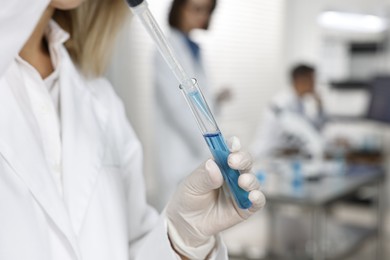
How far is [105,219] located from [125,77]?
2.62 m

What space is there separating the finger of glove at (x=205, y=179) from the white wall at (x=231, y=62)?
8.58 feet

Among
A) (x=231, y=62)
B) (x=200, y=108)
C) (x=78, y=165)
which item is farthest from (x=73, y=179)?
(x=231, y=62)

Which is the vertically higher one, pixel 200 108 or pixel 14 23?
pixel 14 23

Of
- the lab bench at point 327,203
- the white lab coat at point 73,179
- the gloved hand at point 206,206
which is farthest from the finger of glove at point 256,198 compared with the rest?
the lab bench at point 327,203

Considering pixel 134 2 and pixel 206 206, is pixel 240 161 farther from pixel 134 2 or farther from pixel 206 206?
pixel 134 2

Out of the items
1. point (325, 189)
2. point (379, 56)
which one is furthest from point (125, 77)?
point (379, 56)

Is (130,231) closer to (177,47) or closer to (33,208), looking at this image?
(33,208)

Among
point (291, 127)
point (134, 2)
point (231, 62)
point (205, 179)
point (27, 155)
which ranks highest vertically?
point (134, 2)

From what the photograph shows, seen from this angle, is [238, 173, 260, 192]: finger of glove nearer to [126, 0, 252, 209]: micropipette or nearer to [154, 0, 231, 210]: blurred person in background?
[126, 0, 252, 209]: micropipette

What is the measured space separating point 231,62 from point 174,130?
2457 mm

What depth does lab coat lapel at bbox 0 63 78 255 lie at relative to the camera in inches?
32.5

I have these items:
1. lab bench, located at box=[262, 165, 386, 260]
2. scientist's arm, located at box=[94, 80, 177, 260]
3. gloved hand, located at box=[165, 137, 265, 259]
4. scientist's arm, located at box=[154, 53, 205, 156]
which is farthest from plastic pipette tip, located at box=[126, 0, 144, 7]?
lab bench, located at box=[262, 165, 386, 260]

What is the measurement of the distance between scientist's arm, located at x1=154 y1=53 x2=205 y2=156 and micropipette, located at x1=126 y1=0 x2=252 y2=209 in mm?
1515

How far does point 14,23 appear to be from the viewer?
638 mm
